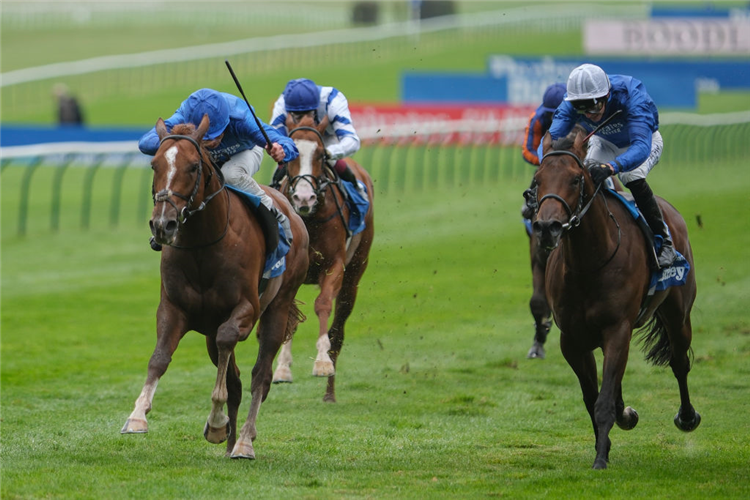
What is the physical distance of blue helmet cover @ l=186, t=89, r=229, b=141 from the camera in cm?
657

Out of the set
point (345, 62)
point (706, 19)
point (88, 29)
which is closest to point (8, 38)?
point (88, 29)

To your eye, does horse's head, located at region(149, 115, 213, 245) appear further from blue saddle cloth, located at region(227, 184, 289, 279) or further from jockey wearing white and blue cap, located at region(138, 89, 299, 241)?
blue saddle cloth, located at region(227, 184, 289, 279)

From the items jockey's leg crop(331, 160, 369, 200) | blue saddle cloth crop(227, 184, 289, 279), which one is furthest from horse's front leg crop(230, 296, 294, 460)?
jockey's leg crop(331, 160, 369, 200)

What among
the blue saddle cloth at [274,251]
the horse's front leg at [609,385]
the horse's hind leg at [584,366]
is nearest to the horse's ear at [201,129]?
the blue saddle cloth at [274,251]

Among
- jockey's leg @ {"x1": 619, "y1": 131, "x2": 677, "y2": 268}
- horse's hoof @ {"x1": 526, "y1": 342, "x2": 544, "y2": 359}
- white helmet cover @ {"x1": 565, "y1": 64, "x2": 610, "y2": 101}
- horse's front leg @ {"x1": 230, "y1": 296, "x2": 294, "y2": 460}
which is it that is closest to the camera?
horse's front leg @ {"x1": 230, "y1": 296, "x2": 294, "y2": 460}

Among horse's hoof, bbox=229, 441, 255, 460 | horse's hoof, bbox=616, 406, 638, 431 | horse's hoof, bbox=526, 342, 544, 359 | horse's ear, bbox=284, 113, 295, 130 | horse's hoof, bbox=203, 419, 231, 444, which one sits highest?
horse's ear, bbox=284, 113, 295, 130

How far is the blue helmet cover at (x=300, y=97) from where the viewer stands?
9.02 meters

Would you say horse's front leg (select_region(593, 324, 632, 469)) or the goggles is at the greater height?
the goggles

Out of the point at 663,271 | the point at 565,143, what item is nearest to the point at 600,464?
the point at 663,271

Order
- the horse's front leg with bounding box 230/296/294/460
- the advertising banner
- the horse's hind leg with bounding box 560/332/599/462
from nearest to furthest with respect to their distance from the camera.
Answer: the horse's front leg with bounding box 230/296/294/460, the horse's hind leg with bounding box 560/332/599/462, the advertising banner

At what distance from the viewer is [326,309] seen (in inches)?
356

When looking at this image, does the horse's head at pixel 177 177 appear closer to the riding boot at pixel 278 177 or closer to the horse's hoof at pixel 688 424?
the riding boot at pixel 278 177

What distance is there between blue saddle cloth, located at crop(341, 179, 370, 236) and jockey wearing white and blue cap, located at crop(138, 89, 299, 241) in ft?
7.53

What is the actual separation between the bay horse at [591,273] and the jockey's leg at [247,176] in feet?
5.47
